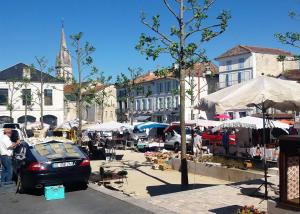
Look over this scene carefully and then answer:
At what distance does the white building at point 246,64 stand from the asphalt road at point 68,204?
54.1 m

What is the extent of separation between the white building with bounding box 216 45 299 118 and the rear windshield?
5272 cm

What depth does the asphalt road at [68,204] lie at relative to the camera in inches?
341

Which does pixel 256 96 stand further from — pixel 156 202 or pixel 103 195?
pixel 103 195

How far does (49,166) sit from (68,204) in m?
1.51

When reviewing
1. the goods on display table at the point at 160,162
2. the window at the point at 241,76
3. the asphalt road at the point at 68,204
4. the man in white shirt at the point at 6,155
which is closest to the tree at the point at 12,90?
the window at the point at 241,76

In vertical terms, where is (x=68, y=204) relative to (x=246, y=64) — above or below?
below

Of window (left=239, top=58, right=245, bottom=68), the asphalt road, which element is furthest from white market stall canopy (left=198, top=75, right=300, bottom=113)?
window (left=239, top=58, right=245, bottom=68)

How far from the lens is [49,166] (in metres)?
10.5

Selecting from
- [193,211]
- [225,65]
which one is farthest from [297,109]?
[225,65]

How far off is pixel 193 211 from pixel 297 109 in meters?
3.77

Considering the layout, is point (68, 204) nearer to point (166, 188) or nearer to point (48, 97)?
point (166, 188)

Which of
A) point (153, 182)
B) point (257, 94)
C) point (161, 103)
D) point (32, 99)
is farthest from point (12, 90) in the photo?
point (257, 94)

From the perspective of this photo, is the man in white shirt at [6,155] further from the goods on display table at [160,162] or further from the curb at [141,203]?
the goods on display table at [160,162]

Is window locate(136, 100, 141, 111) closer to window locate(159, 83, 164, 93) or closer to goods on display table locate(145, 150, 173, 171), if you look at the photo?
window locate(159, 83, 164, 93)
